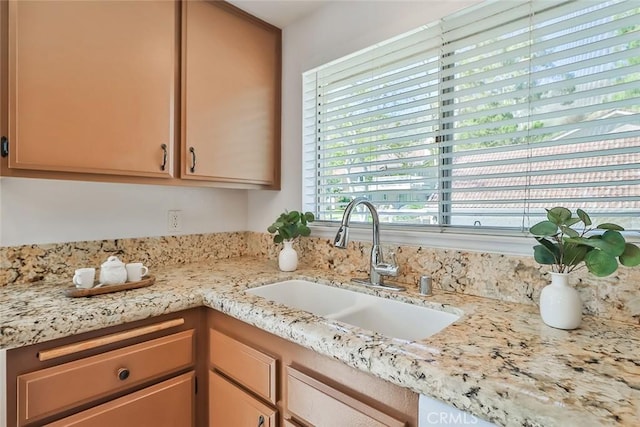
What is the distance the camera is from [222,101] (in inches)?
61.3

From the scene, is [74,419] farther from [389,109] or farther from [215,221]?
[389,109]

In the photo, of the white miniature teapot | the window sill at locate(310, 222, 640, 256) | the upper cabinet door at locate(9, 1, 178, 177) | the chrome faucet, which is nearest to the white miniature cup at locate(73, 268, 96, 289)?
Answer: the white miniature teapot

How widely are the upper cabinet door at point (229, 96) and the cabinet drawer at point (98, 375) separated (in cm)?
72

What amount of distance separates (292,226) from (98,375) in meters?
0.89

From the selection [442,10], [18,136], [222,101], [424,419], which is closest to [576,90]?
[442,10]

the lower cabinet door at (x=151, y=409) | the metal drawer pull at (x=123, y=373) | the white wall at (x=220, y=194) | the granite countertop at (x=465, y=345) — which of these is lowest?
the lower cabinet door at (x=151, y=409)

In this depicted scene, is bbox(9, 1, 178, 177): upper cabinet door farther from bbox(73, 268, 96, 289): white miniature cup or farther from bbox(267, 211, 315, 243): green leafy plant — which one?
bbox(267, 211, 315, 243): green leafy plant

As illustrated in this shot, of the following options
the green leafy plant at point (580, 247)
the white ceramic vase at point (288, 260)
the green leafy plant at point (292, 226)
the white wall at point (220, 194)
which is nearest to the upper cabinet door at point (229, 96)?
the white wall at point (220, 194)

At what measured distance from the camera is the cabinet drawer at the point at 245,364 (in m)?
0.95

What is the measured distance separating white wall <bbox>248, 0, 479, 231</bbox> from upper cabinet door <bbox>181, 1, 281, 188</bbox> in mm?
73

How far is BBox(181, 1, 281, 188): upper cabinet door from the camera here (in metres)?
1.43

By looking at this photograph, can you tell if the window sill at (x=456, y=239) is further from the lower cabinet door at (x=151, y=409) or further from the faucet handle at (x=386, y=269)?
the lower cabinet door at (x=151, y=409)

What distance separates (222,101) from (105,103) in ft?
1.66

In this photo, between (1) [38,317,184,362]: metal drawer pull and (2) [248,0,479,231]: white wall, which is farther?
(2) [248,0,479,231]: white wall
